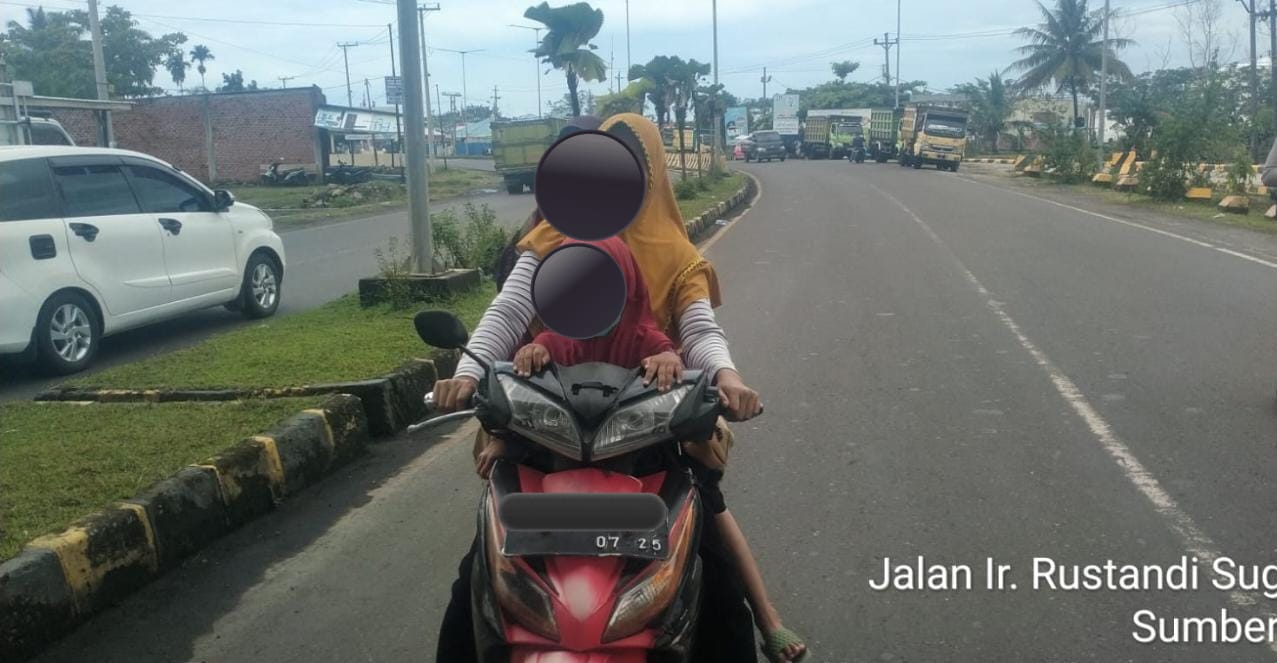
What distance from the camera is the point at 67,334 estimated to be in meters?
8.09

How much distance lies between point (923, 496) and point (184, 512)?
10.4 feet

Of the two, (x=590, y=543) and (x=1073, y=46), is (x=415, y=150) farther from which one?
(x=1073, y=46)

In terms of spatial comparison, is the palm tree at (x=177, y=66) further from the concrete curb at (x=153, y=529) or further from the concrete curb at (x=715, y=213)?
the concrete curb at (x=153, y=529)

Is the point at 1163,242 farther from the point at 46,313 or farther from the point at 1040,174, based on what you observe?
the point at 1040,174

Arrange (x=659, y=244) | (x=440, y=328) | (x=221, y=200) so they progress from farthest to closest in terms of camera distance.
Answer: (x=221, y=200) < (x=659, y=244) < (x=440, y=328)

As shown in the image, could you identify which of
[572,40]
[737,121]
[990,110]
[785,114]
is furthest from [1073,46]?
[737,121]

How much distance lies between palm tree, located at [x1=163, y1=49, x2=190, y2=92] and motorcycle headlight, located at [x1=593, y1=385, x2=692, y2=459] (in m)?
40.2

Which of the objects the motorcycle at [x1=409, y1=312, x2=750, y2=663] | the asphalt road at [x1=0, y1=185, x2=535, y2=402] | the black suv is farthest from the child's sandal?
the black suv

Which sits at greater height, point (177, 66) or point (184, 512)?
point (177, 66)

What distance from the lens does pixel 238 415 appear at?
18.7 feet

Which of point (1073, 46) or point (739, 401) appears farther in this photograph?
point (1073, 46)

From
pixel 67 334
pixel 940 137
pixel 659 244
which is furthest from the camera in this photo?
pixel 940 137

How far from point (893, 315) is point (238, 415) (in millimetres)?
5837

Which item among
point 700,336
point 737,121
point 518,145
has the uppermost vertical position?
point 737,121
